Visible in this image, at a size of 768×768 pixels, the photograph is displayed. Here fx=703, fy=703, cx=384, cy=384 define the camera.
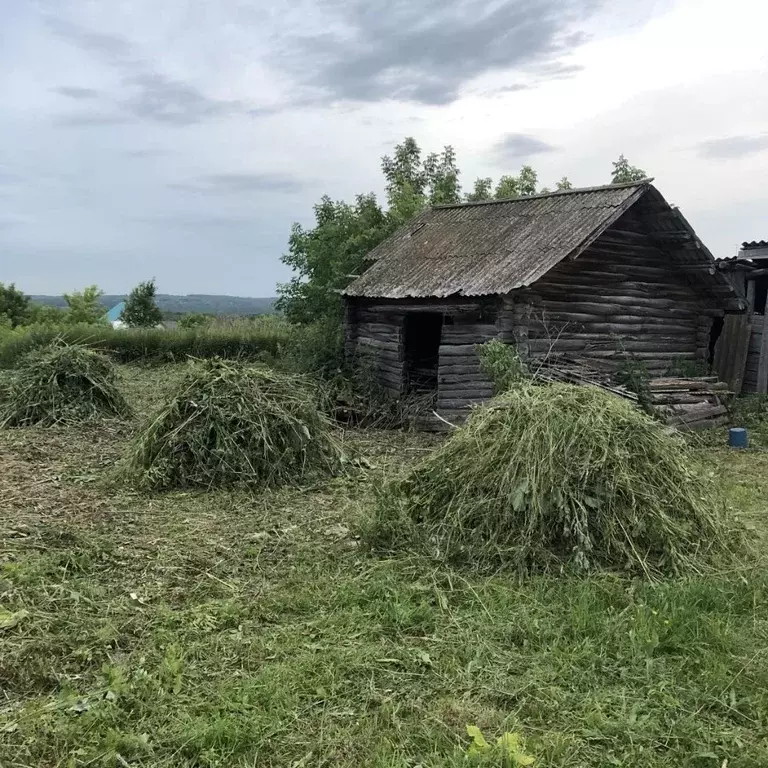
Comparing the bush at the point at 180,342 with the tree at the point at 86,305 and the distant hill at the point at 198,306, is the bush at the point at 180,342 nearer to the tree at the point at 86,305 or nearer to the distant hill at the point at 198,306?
the distant hill at the point at 198,306

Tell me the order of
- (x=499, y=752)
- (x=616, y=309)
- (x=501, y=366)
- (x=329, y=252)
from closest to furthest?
1. (x=499, y=752)
2. (x=501, y=366)
3. (x=616, y=309)
4. (x=329, y=252)

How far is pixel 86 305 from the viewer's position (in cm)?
4197

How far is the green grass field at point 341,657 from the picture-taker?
10.8 ft

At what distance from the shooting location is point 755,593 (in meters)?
4.79

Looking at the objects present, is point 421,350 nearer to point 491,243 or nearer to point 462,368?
point 491,243

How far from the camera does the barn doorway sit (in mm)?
12898

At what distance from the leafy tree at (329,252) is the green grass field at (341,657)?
36.4 feet

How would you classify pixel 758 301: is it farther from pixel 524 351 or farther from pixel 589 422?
pixel 589 422

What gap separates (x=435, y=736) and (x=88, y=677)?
1.91 meters

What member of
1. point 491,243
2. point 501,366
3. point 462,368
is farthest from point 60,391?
point 491,243

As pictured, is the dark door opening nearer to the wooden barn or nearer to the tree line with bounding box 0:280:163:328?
the wooden barn

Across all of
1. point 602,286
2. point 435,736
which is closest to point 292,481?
point 435,736

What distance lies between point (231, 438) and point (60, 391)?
4827 millimetres

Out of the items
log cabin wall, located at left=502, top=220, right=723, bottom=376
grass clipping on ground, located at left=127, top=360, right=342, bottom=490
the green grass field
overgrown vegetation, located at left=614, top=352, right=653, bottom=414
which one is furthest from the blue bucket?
grass clipping on ground, located at left=127, top=360, right=342, bottom=490
